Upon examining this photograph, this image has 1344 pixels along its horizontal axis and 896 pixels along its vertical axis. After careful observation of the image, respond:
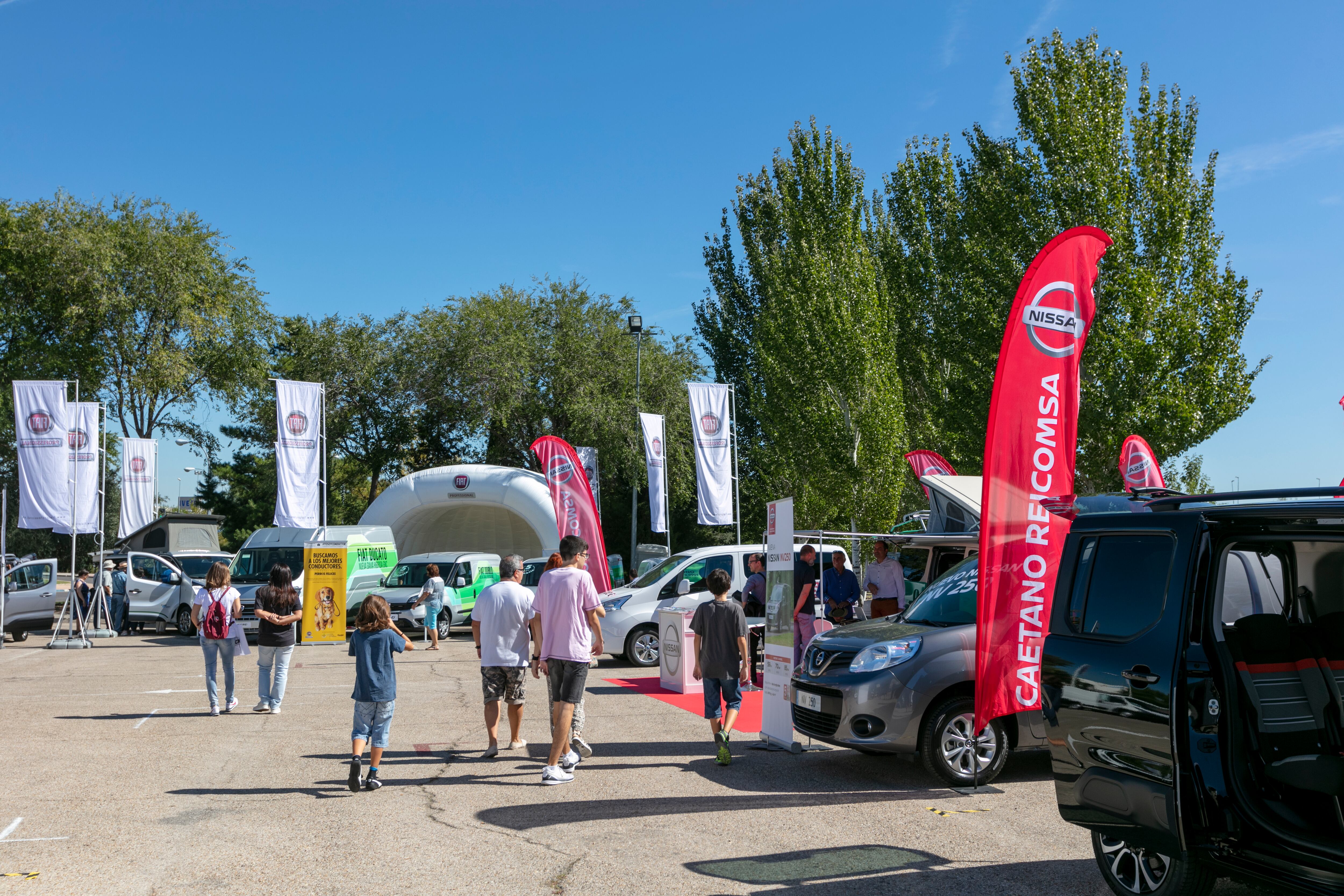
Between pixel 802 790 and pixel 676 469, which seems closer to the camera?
pixel 802 790

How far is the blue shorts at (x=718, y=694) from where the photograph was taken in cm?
904

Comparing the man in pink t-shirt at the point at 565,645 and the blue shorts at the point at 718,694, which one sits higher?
the man in pink t-shirt at the point at 565,645

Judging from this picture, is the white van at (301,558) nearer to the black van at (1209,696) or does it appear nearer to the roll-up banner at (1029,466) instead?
the roll-up banner at (1029,466)

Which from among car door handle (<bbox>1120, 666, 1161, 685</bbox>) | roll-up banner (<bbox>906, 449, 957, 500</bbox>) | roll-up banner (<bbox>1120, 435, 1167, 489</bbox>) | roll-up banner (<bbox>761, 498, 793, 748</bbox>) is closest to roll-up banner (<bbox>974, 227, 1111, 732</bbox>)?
roll-up banner (<bbox>761, 498, 793, 748</bbox>)

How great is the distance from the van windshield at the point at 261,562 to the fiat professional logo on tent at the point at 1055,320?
18.7m

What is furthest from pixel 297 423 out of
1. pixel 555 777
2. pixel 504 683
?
pixel 555 777

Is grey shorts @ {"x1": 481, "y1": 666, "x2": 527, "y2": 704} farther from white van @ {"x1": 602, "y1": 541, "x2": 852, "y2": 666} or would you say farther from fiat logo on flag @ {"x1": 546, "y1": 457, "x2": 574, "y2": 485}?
fiat logo on flag @ {"x1": 546, "y1": 457, "x2": 574, "y2": 485}

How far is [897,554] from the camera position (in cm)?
1678

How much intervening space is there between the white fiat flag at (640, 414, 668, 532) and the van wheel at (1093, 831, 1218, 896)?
71.6 ft

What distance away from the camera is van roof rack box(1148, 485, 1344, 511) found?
428 centimetres

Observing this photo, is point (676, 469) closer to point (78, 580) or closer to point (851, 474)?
point (851, 474)

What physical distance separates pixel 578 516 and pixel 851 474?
1192cm

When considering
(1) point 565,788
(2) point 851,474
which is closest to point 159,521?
(2) point 851,474

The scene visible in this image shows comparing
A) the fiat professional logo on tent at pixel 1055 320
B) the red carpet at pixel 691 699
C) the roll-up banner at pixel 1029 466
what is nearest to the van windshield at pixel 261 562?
the red carpet at pixel 691 699
